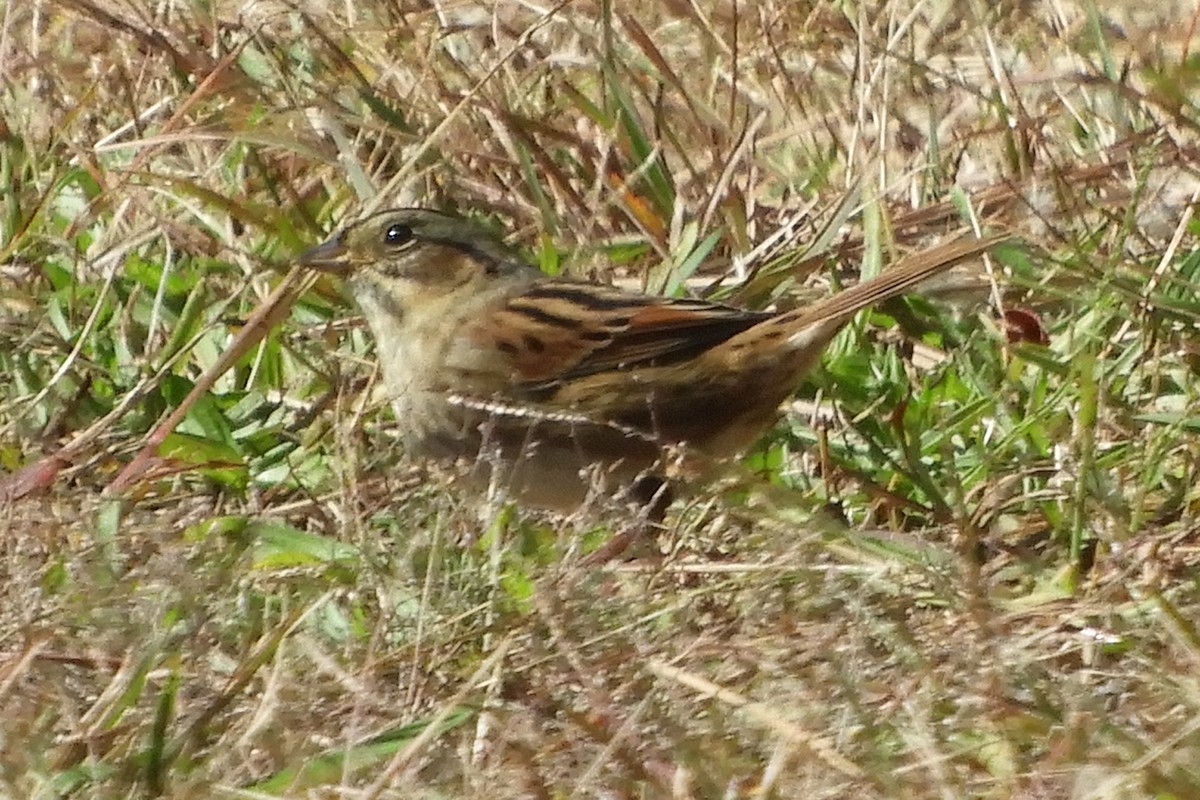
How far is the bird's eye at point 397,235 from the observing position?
4168 millimetres

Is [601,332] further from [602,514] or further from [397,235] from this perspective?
[602,514]

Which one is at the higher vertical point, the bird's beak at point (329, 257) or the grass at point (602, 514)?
the bird's beak at point (329, 257)

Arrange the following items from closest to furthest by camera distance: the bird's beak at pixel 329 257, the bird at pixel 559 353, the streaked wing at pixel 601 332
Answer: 1. the bird at pixel 559 353
2. the streaked wing at pixel 601 332
3. the bird's beak at pixel 329 257

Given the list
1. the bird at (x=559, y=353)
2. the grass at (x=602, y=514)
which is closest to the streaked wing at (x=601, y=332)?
the bird at (x=559, y=353)

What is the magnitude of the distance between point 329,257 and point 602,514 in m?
0.92

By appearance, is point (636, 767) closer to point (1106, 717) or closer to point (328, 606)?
point (1106, 717)

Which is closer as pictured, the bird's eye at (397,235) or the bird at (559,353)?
the bird at (559,353)

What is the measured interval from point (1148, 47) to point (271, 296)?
2041 mm

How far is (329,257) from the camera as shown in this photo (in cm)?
410

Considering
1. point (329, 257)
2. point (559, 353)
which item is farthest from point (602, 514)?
point (329, 257)

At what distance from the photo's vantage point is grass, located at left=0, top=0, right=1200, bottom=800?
2668 millimetres

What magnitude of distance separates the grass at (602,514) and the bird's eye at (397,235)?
0.21 metres

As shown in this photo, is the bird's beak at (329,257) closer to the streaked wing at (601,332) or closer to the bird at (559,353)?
the bird at (559,353)

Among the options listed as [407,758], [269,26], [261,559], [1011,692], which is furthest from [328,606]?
[269,26]
